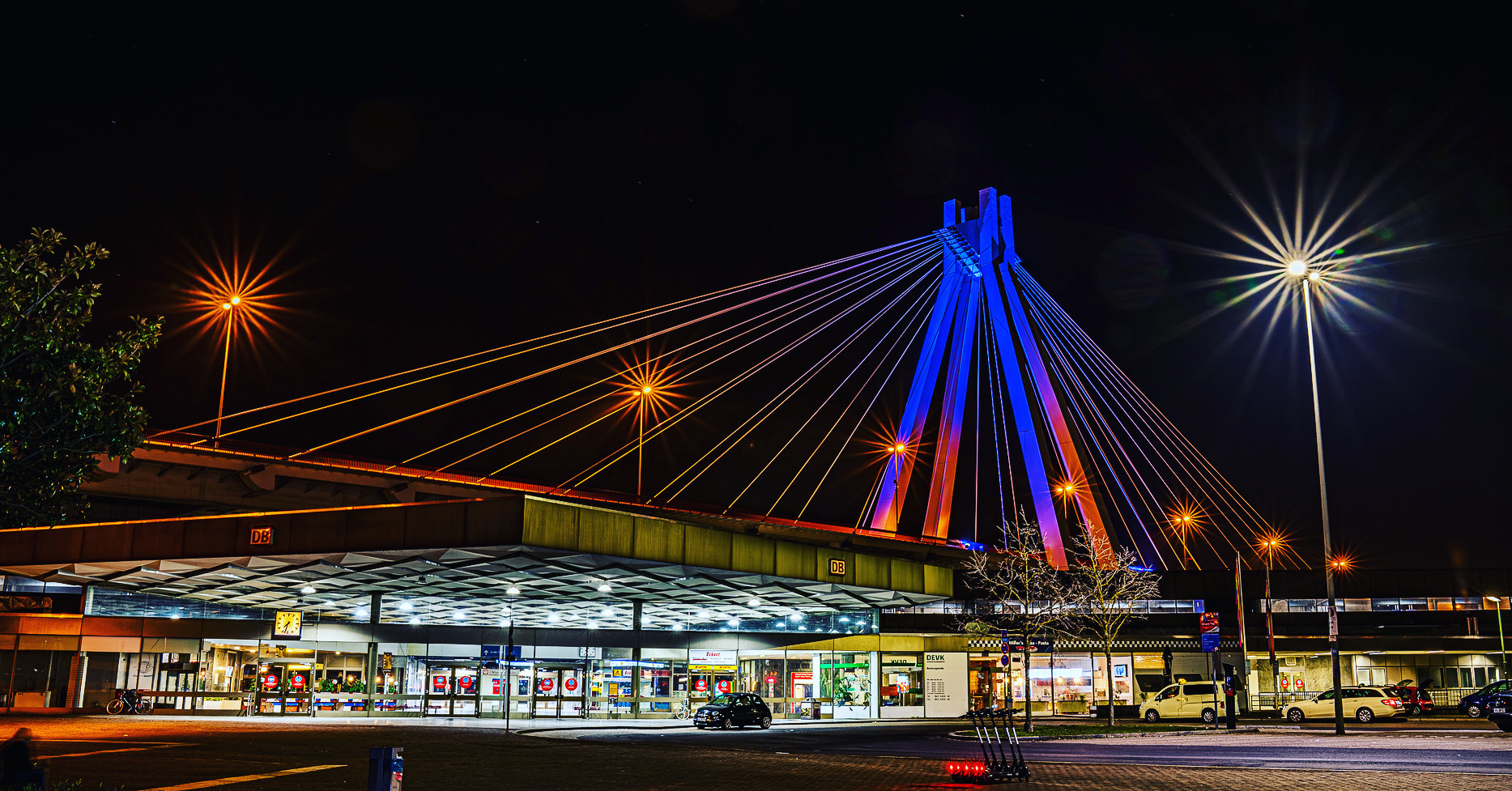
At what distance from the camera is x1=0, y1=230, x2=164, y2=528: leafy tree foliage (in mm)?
11555

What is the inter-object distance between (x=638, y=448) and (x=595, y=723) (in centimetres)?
1468

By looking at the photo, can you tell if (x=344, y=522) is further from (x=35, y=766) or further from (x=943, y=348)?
(x=943, y=348)

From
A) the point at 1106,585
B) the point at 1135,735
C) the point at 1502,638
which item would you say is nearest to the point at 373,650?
the point at 1135,735

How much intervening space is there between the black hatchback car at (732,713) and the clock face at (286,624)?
13.9 meters

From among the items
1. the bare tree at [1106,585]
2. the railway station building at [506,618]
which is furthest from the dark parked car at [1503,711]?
the railway station building at [506,618]

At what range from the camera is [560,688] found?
148 feet

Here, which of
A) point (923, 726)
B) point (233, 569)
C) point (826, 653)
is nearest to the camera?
point (233, 569)

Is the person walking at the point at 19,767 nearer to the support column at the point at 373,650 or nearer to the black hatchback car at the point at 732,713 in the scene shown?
the black hatchback car at the point at 732,713

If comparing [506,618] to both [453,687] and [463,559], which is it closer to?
[453,687]

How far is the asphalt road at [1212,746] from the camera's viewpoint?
21156 millimetres

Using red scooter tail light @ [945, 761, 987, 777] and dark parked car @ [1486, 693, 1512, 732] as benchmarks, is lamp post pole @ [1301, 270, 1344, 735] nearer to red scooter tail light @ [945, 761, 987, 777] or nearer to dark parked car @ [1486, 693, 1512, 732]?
dark parked car @ [1486, 693, 1512, 732]

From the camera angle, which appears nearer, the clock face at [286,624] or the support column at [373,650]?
the clock face at [286,624]

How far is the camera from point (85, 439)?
40.3ft

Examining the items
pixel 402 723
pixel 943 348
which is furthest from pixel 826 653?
pixel 402 723
